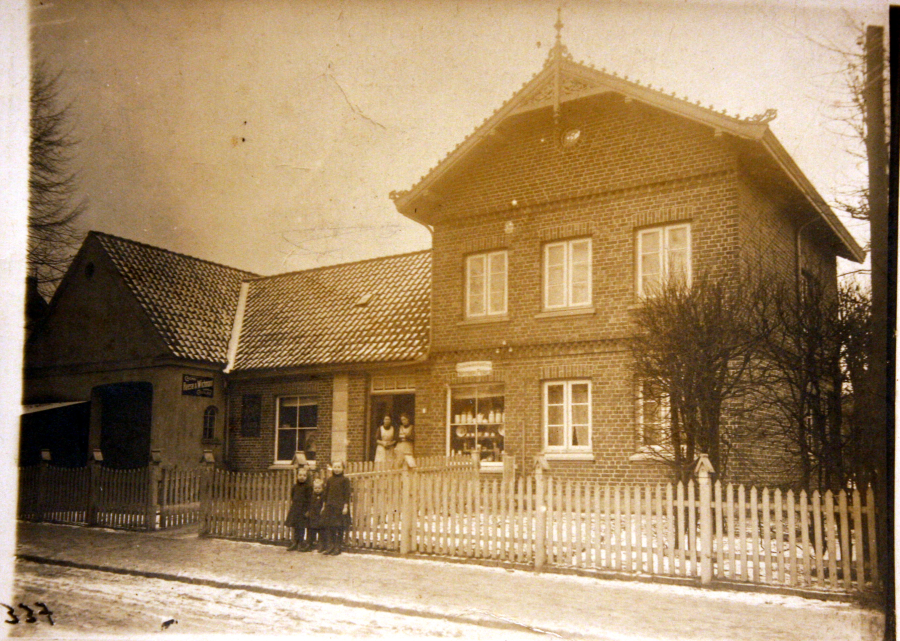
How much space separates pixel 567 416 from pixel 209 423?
520 centimetres

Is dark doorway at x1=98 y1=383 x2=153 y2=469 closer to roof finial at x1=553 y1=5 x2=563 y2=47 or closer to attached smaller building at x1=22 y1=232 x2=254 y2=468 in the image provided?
attached smaller building at x1=22 y1=232 x2=254 y2=468

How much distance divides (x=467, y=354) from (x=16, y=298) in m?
6.33

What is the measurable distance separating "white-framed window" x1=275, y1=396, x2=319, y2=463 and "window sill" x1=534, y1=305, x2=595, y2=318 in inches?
153

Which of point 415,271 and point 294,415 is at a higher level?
point 415,271

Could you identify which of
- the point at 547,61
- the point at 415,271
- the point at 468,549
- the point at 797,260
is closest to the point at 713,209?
the point at 797,260

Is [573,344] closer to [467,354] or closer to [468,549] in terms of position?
[467,354]

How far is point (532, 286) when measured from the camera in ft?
39.1

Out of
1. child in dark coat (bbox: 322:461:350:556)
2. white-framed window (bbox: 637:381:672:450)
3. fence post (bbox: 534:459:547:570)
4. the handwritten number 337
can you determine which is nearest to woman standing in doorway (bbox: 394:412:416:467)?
child in dark coat (bbox: 322:461:350:556)

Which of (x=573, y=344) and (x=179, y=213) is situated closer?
(x=179, y=213)

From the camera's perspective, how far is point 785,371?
8172 mm

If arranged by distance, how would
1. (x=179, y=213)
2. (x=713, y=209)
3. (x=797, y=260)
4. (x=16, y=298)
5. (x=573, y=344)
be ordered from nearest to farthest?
1. (x=16, y=298)
2. (x=179, y=213)
3. (x=797, y=260)
4. (x=713, y=209)
5. (x=573, y=344)

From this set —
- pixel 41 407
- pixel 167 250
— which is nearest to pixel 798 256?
pixel 167 250

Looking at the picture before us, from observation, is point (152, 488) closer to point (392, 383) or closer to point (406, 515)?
point (392, 383)

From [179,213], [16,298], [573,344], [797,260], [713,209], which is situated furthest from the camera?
[573,344]
